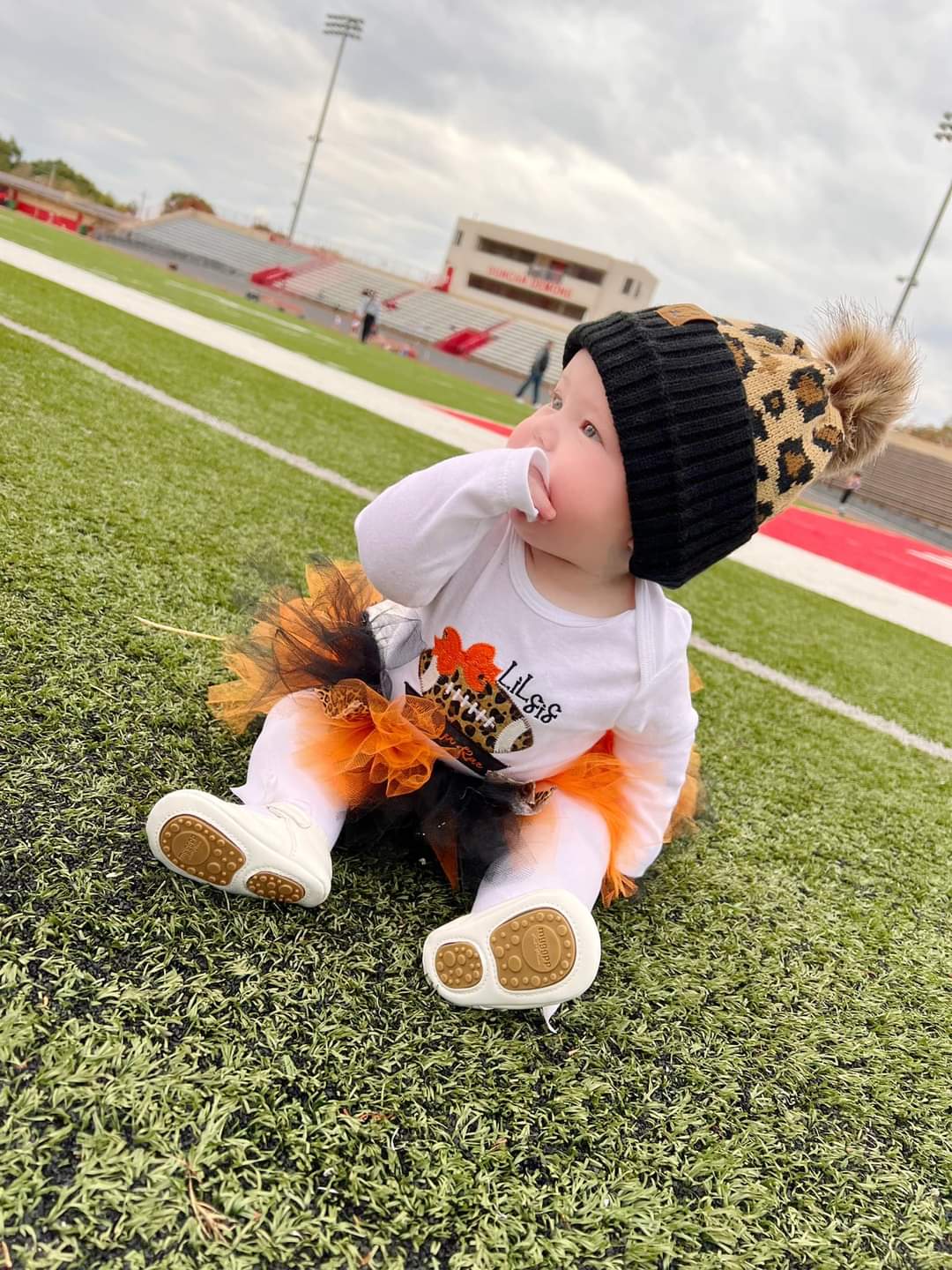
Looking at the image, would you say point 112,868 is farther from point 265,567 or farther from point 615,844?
point 265,567

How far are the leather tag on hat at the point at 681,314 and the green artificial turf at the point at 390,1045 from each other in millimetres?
A: 1004

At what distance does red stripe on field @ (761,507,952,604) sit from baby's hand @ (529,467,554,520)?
7937mm

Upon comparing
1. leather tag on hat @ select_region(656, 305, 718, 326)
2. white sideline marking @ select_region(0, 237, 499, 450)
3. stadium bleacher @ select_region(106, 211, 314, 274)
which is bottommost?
white sideline marking @ select_region(0, 237, 499, 450)

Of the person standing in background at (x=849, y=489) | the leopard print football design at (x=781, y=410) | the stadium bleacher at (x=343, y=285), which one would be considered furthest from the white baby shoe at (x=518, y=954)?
the stadium bleacher at (x=343, y=285)

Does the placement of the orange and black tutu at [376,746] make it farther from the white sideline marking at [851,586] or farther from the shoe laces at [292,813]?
the white sideline marking at [851,586]

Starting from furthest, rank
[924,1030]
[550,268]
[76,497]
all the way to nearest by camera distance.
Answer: [550,268], [76,497], [924,1030]

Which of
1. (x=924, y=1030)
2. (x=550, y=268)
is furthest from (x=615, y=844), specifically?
(x=550, y=268)

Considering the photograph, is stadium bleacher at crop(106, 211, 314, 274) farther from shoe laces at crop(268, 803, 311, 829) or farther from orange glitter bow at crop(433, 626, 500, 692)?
shoe laces at crop(268, 803, 311, 829)

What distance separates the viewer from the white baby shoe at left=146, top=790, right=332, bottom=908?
1.21 m

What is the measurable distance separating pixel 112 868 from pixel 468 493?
0.74m

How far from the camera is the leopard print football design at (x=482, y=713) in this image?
4.71 feet

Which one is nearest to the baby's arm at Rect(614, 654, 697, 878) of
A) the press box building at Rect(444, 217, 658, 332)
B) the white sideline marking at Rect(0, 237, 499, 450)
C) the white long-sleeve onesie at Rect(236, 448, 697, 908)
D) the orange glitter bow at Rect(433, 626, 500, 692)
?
the white long-sleeve onesie at Rect(236, 448, 697, 908)

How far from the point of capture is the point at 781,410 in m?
1.38

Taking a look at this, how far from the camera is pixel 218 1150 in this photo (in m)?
0.88
